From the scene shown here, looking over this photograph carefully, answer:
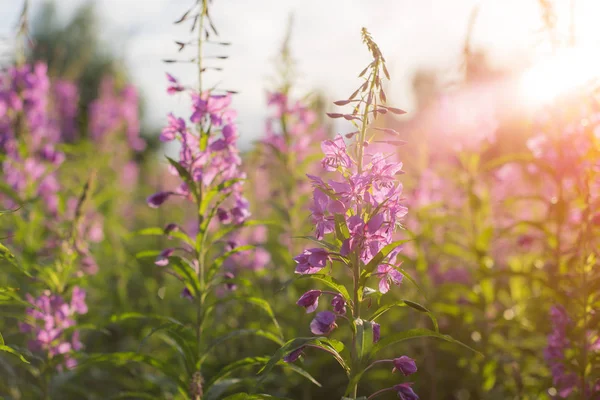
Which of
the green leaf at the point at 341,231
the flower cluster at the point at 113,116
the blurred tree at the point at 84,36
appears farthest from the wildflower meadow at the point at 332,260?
the blurred tree at the point at 84,36

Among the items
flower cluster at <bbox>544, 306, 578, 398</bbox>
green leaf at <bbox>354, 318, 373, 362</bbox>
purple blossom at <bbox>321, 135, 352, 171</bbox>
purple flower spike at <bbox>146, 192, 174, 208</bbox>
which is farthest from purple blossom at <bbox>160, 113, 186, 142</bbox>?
flower cluster at <bbox>544, 306, 578, 398</bbox>

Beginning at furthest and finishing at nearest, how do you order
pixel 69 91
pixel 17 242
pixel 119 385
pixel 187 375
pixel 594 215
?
pixel 69 91, pixel 119 385, pixel 17 242, pixel 594 215, pixel 187 375

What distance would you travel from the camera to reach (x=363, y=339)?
2.15m

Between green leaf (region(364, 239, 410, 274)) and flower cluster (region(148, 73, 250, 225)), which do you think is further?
flower cluster (region(148, 73, 250, 225))

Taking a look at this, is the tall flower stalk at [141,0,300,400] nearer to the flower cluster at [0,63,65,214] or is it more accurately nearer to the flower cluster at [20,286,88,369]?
the flower cluster at [20,286,88,369]

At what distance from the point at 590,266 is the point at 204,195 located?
253 centimetres

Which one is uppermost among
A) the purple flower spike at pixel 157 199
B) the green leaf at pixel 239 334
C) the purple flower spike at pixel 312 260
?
the purple flower spike at pixel 157 199

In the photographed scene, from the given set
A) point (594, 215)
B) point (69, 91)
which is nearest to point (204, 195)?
point (594, 215)

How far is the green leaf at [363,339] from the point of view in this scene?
2.12 metres

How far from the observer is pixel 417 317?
538 cm

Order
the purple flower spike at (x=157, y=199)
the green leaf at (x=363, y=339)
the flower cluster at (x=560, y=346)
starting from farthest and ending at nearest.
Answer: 1. the flower cluster at (x=560, y=346)
2. the purple flower spike at (x=157, y=199)
3. the green leaf at (x=363, y=339)

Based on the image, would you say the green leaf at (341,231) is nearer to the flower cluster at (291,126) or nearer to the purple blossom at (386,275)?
the purple blossom at (386,275)

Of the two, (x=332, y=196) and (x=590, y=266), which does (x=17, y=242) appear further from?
(x=590, y=266)

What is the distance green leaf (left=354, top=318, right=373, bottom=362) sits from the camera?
83.7 inches
